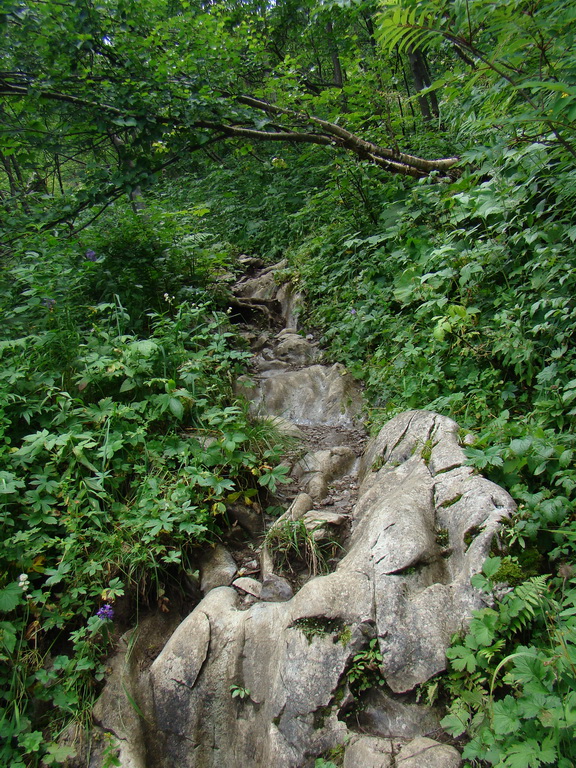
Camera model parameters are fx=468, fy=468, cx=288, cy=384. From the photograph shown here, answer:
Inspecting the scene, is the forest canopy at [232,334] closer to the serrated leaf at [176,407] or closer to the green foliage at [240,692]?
the serrated leaf at [176,407]

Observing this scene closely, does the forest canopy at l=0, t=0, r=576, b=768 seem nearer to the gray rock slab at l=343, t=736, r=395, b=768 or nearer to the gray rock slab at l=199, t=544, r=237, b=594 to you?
the gray rock slab at l=199, t=544, r=237, b=594

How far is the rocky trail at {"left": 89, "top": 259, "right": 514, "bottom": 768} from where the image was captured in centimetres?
234

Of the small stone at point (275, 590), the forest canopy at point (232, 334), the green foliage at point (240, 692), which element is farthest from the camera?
the small stone at point (275, 590)

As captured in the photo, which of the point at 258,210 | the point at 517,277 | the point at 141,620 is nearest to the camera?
the point at 141,620

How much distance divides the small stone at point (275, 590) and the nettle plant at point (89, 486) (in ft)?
1.91

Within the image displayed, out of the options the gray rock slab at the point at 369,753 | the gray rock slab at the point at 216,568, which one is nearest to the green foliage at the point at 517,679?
the gray rock slab at the point at 369,753

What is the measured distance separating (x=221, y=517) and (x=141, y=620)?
0.93 meters

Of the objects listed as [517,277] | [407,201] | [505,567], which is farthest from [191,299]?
[505,567]

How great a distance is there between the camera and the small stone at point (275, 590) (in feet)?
10.6

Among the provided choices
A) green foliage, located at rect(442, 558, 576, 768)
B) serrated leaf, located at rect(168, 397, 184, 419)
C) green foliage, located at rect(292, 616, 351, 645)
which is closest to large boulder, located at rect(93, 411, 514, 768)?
green foliage, located at rect(292, 616, 351, 645)

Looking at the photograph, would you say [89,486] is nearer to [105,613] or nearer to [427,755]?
[105,613]

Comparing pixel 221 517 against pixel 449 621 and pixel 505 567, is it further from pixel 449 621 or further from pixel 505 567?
pixel 505 567

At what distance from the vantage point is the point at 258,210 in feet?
36.0

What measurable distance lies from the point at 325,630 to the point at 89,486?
207 cm
